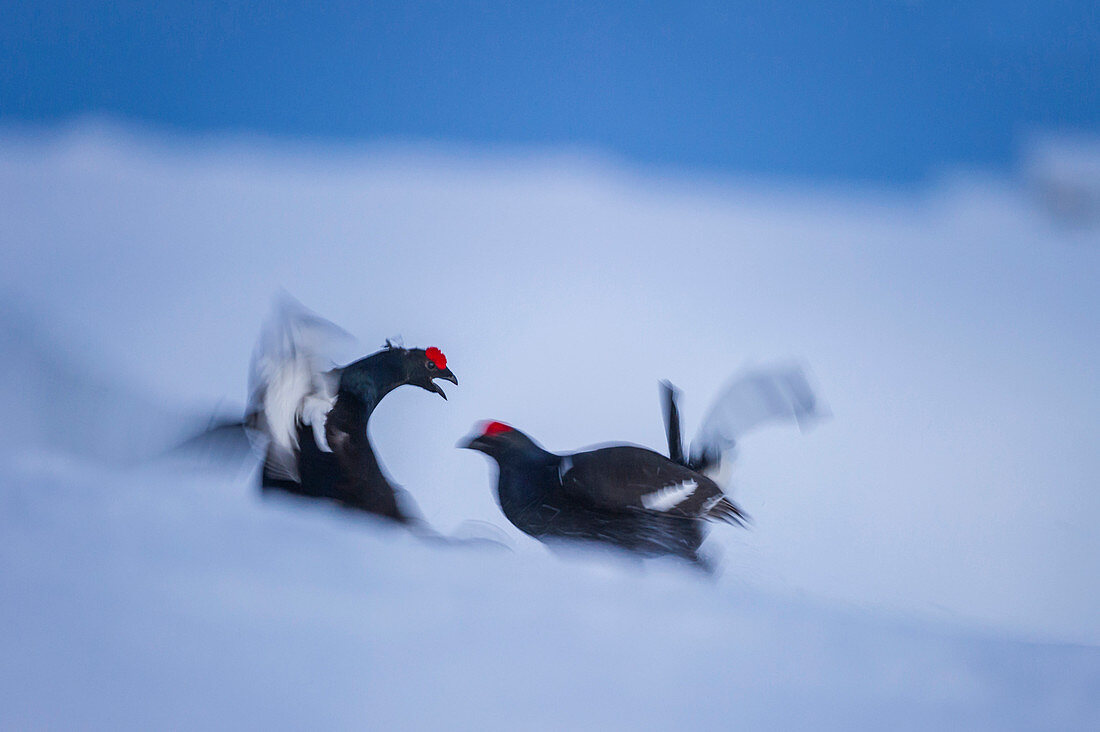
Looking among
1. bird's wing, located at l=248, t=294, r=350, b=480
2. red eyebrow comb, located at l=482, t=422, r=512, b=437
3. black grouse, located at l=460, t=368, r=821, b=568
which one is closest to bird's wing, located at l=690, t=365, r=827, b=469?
black grouse, located at l=460, t=368, r=821, b=568

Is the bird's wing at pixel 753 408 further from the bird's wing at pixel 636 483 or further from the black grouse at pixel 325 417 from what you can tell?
the black grouse at pixel 325 417

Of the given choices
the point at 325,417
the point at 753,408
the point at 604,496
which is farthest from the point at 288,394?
the point at 753,408

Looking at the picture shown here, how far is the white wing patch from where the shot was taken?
3.39ft

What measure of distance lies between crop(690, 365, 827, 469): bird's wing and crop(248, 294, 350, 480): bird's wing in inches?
20.7

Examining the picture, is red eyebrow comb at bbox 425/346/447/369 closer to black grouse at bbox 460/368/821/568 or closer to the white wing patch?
black grouse at bbox 460/368/821/568

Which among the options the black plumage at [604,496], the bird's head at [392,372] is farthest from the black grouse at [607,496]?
the bird's head at [392,372]

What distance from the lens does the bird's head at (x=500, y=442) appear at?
1068mm

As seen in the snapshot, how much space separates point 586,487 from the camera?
1.03 m

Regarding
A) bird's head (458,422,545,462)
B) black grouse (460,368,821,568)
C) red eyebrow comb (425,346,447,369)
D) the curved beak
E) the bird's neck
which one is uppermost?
red eyebrow comb (425,346,447,369)

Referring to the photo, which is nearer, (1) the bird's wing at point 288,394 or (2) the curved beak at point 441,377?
(1) the bird's wing at point 288,394

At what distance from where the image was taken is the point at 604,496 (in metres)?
1.02

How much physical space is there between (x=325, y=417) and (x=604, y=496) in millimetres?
368

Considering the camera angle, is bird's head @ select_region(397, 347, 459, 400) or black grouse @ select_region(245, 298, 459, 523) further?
bird's head @ select_region(397, 347, 459, 400)

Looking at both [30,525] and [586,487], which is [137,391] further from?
[586,487]
